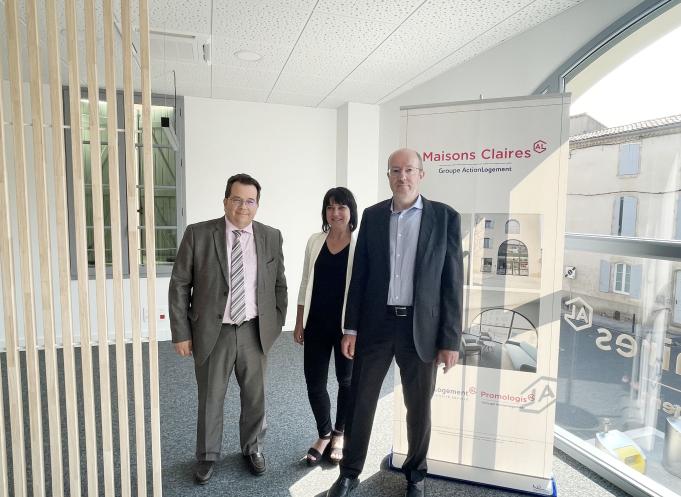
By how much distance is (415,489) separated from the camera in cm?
219

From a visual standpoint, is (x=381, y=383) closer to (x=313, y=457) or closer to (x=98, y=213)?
(x=313, y=457)

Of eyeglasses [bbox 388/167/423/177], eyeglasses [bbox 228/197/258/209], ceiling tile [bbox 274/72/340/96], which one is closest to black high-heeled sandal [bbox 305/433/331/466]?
eyeglasses [bbox 228/197/258/209]

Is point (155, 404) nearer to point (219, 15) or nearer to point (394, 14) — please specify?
point (219, 15)

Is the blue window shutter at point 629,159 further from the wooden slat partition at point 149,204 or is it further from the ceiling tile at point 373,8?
the wooden slat partition at point 149,204

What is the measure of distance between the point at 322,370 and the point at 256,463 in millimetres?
622

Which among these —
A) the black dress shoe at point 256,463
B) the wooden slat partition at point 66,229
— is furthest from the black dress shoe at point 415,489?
the wooden slat partition at point 66,229

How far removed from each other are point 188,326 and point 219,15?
2.06 metres

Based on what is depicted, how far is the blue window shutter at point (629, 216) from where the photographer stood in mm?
2541

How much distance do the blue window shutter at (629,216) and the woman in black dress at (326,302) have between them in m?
1.62

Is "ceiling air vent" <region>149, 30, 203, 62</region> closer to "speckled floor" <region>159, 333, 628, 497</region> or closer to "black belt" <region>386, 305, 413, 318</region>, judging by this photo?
"black belt" <region>386, 305, 413, 318</region>

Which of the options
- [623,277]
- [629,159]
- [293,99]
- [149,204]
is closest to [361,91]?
[293,99]

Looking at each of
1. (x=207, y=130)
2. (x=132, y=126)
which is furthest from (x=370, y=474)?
(x=207, y=130)

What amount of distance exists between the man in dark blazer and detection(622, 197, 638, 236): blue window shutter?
120cm

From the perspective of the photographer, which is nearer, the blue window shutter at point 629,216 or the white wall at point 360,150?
the blue window shutter at point 629,216
